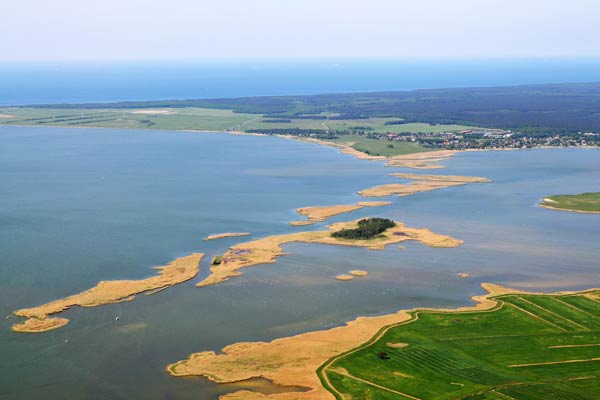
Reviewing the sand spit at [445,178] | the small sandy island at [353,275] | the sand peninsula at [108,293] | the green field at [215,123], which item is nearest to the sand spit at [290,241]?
the sand peninsula at [108,293]

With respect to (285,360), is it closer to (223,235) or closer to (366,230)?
(223,235)

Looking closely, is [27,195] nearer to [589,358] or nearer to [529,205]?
[529,205]

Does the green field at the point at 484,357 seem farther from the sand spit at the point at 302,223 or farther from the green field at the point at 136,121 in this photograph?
the green field at the point at 136,121

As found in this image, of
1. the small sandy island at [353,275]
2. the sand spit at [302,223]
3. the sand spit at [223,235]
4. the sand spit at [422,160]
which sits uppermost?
the sand spit at [422,160]

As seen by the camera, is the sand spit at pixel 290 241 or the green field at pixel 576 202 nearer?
the sand spit at pixel 290 241

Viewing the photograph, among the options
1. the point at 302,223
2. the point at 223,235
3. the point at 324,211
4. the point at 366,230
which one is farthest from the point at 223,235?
the point at 324,211

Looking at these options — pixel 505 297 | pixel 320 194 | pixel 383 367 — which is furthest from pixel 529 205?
pixel 383 367

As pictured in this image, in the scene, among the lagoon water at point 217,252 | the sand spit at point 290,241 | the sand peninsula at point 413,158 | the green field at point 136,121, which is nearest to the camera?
the lagoon water at point 217,252
